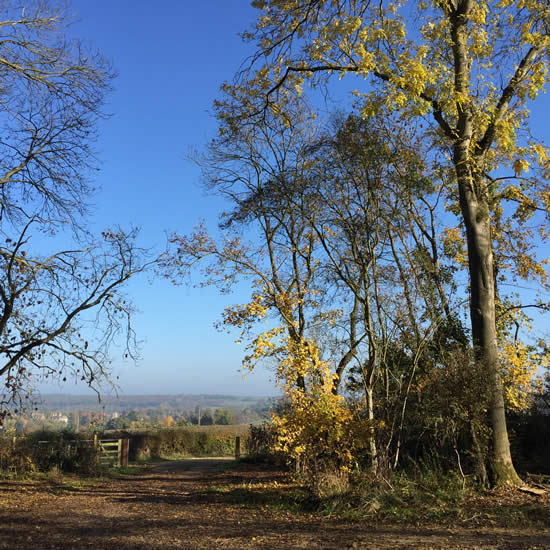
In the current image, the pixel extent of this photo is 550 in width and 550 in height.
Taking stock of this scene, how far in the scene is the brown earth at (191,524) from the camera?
6.03 meters

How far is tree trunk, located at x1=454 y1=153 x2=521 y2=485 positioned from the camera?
29.4 feet

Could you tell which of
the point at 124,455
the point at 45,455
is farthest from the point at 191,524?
the point at 124,455

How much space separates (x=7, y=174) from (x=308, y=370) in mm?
7436

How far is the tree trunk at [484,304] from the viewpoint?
8.96 metres

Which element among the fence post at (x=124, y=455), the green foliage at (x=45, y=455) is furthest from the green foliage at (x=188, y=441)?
the green foliage at (x=45, y=455)

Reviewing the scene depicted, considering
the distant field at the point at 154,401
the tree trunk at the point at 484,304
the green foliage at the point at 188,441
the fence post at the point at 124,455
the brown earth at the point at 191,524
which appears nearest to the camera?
the brown earth at the point at 191,524

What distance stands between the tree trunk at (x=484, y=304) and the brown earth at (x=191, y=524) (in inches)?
113

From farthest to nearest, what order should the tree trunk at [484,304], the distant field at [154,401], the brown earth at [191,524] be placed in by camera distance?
the distant field at [154,401] < the tree trunk at [484,304] < the brown earth at [191,524]

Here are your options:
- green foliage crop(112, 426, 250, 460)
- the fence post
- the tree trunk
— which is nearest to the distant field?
green foliage crop(112, 426, 250, 460)

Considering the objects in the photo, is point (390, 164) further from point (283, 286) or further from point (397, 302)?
point (283, 286)

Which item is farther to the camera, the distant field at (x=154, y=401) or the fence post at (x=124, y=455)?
the fence post at (x=124, y=455)

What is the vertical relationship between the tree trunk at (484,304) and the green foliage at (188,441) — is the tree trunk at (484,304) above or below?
above

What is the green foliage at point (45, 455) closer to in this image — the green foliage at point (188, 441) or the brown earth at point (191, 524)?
the brown earth at point (191, 524)

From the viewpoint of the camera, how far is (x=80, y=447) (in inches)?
634
